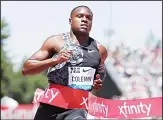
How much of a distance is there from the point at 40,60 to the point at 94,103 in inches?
38.9

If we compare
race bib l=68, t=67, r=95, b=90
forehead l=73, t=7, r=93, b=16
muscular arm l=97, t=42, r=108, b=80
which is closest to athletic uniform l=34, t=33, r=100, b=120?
race bib l=68, t=67, r=95, b=90

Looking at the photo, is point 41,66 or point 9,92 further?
point 9,92

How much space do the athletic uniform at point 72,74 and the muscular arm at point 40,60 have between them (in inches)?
3.3

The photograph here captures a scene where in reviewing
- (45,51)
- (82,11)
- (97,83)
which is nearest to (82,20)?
(82,11)

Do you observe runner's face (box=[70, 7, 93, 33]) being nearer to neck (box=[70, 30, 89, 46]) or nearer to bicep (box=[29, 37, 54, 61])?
neck (box=[70, 30, 89, 46])

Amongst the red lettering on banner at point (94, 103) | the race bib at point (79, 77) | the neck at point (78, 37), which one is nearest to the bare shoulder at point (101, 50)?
the neck at point (78, 37)

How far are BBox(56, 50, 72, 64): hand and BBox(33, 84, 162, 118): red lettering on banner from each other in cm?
34

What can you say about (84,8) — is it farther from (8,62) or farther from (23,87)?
(23,87)

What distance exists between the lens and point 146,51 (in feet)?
99.8

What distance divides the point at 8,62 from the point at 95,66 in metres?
41.3

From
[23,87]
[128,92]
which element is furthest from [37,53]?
[23,87]

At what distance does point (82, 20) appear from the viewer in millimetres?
4539

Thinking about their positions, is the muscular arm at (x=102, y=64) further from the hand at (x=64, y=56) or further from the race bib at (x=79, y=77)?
the hand at (x=64, y=56)

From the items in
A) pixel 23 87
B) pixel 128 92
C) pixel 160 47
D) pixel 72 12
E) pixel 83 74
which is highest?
pixel 72 12
